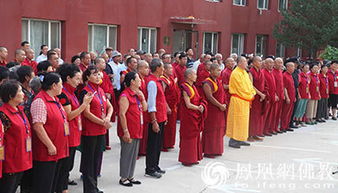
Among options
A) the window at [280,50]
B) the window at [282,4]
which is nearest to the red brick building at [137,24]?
the window at [282,4]

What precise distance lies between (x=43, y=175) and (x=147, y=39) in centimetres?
1263

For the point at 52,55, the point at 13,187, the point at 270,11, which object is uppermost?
the point at 270,11

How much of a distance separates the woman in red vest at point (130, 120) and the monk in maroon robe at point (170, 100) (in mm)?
2016

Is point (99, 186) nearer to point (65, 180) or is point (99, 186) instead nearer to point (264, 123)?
point (65, 180)

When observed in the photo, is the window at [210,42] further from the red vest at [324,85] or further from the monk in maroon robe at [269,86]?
the monk in maroon robe at [269,86]

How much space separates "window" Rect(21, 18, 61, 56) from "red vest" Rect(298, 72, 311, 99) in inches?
287

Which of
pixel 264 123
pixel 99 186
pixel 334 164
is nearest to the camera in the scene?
pixel 99 186

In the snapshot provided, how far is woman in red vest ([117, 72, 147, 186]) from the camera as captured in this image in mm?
→ 6250

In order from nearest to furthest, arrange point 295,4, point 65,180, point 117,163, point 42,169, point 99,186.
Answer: point 42,169 → point 65,180 → point 99,186 → point 117,163 → point 295,4

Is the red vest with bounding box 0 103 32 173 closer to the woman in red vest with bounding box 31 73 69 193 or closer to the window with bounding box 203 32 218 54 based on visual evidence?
the woman in red vest with bounding box 31 73 69 193

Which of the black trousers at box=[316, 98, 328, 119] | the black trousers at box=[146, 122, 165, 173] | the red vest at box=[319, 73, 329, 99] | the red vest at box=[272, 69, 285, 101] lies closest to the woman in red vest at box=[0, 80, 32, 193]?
the black trousers at box=[146, 122, 165, 173]

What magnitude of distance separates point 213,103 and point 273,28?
19.5 m

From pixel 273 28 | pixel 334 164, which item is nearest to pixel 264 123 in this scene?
pixel 334 164

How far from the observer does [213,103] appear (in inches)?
331
